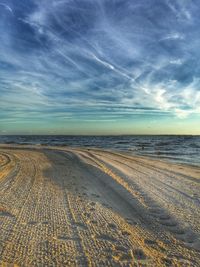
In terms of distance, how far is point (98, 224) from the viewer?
4.87 metres

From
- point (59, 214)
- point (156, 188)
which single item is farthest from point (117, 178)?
point (59, 214)

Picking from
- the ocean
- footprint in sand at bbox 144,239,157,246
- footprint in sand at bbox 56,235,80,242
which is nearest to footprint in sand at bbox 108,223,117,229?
footprint in sand at bbox 144,239,157,246

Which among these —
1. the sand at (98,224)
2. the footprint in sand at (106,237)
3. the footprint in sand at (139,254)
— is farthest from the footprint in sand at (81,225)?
the footprint in sand at (139,254)

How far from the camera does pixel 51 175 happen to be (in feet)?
33.2

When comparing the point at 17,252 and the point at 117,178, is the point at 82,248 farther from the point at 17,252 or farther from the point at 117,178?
the point at 117,178

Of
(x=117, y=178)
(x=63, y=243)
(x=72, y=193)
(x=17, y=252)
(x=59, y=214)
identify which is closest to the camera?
(x=17, y=252)

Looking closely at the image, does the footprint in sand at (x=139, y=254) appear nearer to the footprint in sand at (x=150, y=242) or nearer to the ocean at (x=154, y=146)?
the footprint in sand at (x=150, y=242)

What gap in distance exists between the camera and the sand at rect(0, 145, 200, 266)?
362cm

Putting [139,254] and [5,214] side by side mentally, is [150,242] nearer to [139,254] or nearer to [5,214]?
[139,254]

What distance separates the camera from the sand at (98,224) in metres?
3.62

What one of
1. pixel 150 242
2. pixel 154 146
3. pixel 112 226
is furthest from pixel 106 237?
pixel 154 146

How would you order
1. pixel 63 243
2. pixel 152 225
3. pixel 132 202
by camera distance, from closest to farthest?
pixel 63 243 < pixel 152 225 < pixel 132 202

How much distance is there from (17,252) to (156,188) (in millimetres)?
5700

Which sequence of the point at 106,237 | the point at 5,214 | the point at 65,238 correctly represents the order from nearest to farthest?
the point at 65,238, the point at 106,237, the point at 5,214
